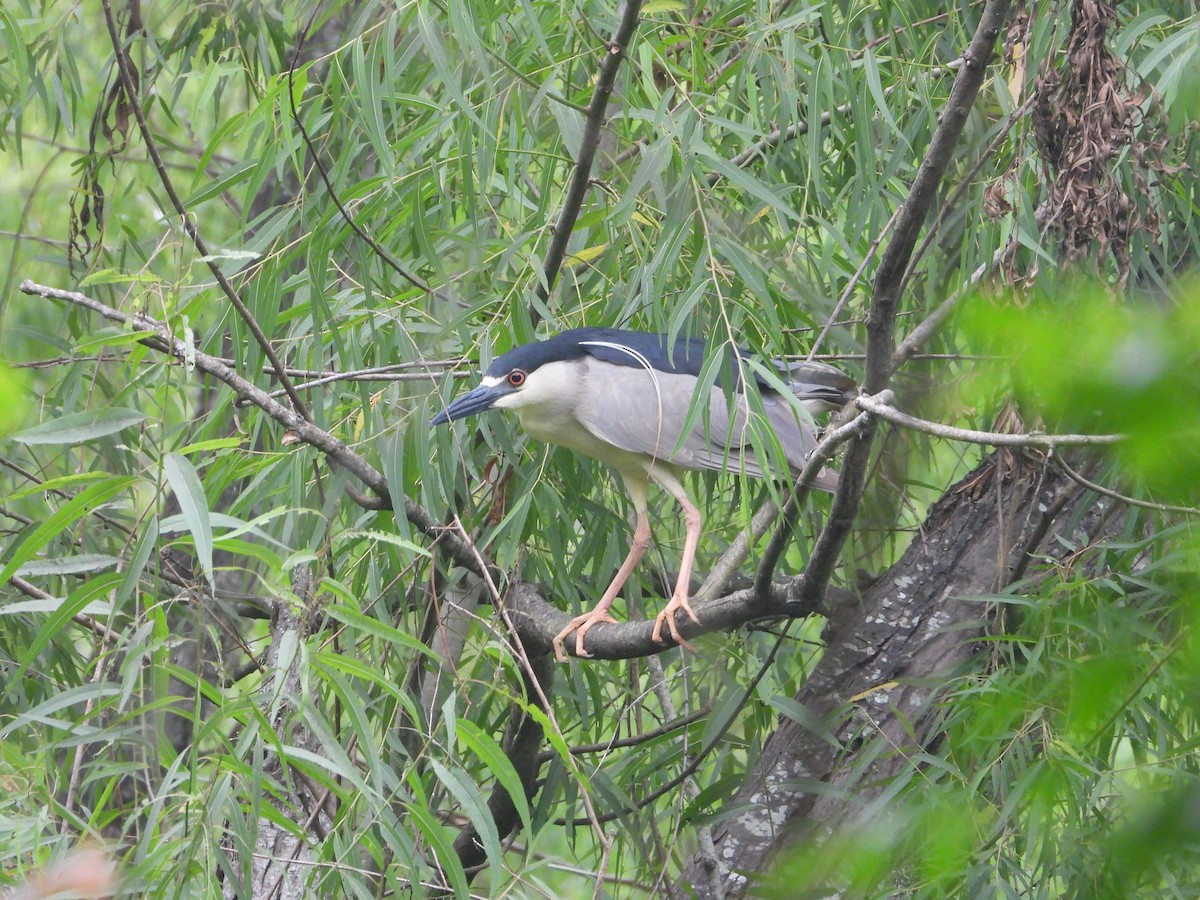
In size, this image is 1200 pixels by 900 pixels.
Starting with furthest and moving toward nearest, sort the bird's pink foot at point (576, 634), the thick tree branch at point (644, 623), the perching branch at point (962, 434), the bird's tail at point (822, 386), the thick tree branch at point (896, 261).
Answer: the bird's tail at point (822, 386), the bird's pink foot at point (576, 634), the thick tree branch at point (644, 623), the thick tree branch at point (896, 261), the perching branch at point (962, 434)

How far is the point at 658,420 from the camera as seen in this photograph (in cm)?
222

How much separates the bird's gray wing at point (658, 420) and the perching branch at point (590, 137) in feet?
0.91

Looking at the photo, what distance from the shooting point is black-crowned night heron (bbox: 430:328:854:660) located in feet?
6.98

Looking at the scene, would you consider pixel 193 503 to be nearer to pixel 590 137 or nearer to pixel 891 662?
pixel 590 137

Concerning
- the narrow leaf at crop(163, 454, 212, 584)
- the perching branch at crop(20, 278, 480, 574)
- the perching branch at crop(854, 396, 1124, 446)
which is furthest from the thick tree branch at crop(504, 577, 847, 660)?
the narrow leaf at crop(163, 454, 212, 584)

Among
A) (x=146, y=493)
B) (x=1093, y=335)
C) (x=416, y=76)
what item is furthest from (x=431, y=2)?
(x=146, y=493)

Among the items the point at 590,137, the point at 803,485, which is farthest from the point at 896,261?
the point at 590,137

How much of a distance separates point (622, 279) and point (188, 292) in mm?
724

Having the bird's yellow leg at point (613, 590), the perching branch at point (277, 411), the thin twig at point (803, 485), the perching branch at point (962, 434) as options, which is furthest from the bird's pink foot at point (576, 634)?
the perching branch at point (962, 434)

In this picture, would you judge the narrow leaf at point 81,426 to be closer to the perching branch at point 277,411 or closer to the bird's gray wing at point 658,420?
the perching branch at point 277,411

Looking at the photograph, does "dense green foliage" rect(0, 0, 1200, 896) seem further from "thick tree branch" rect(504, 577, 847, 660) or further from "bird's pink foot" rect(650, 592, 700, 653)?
"bird's pink foot" rect(650, 592, 700, 653)

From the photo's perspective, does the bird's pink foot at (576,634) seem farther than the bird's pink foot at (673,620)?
Yes

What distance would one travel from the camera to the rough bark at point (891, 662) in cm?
184

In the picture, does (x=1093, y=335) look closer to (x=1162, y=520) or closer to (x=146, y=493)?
(x=1162, y=520)
